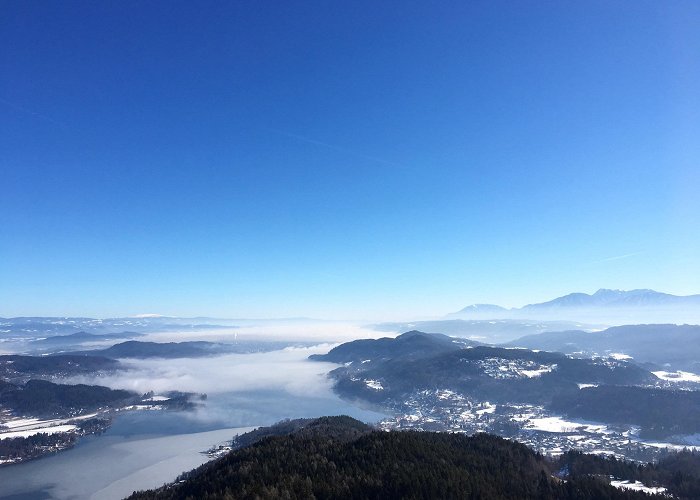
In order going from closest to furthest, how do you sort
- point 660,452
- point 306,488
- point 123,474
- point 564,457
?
point 306,488, point 564,457, point 123,474, point 660,452

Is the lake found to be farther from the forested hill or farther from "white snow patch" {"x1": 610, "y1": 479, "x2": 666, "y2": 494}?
"white snow patch" {"x1": 610, "y1": 479, "x2": 666, "y2": 494}

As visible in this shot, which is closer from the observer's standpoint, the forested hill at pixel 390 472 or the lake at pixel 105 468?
the forested hill at pixel 390 472

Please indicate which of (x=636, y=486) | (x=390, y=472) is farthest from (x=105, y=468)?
(x=636, y=486)

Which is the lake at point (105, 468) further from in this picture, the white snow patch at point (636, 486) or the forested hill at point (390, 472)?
the white snow patch at point (636, 486)

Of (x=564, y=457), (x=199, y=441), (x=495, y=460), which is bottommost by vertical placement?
(x=199, y=441)

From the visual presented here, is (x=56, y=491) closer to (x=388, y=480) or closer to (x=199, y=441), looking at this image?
(x=199, y=441)

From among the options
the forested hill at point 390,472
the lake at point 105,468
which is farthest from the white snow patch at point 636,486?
the lake at point 105,468

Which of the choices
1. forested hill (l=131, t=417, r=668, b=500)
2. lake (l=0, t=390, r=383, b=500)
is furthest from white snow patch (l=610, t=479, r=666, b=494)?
lake (l=0, t=390, r=383, b=500)

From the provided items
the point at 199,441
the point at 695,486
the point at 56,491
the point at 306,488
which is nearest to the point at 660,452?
the point at 695,486
